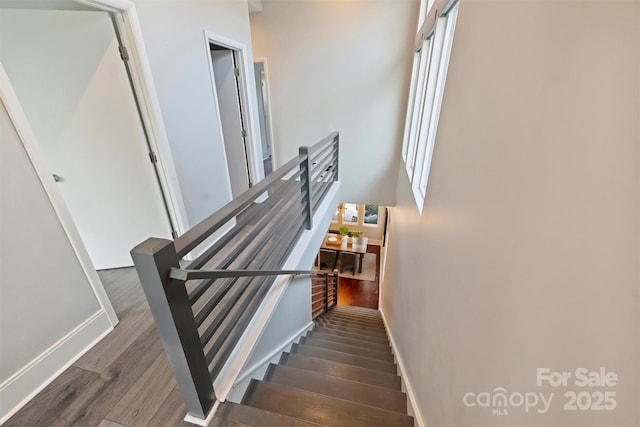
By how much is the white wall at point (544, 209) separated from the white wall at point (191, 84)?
80.6 inches

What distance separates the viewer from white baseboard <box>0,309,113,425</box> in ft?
4.07

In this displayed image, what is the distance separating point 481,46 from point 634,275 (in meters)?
1.03

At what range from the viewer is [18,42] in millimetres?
1633

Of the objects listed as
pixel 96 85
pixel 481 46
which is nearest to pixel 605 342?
pixel 481 46

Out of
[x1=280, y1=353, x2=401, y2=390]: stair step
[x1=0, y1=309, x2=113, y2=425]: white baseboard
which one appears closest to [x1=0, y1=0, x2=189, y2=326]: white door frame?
[x1=0, y1=309, x2=113, y2=425]: white baseboard

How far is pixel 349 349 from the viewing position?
115 inches

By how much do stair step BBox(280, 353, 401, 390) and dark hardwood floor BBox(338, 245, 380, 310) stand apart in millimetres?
3701

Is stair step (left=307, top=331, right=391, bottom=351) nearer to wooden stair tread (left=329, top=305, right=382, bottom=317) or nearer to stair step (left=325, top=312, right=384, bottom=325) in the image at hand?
stair step (left=325, top=312, right=384, bottom=325)

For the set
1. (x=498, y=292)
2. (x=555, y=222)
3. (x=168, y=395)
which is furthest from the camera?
(x=168, y=395)

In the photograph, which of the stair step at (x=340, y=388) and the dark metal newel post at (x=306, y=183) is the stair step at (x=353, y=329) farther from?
the dark metal newel post at (x=306, y=183)

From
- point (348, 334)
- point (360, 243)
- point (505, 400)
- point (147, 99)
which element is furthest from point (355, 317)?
point (147, 99)

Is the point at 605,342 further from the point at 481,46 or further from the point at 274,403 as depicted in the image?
the point at 274,403

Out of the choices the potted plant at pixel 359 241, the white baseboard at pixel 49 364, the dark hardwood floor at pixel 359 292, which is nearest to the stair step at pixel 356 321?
the dark hardwood floor at pixel 359 292

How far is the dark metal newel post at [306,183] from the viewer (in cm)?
226
